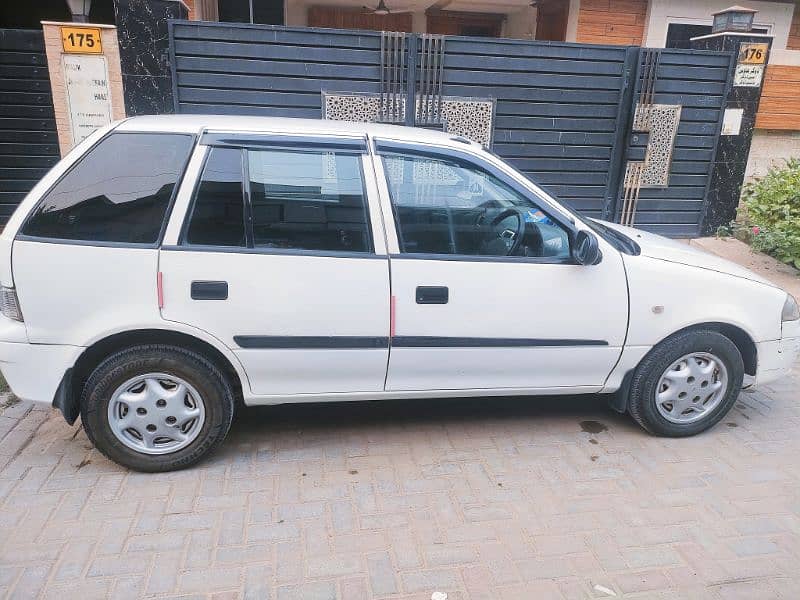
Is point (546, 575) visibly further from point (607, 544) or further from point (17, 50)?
point (17, 50)

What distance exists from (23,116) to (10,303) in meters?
4.68

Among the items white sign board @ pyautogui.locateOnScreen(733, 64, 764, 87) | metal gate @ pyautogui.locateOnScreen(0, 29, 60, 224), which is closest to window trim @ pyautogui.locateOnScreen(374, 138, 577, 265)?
metal gate @ pyautogui.locateOnScreen(0, 29, 60, 224)

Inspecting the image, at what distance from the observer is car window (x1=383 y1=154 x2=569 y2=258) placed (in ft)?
10.4

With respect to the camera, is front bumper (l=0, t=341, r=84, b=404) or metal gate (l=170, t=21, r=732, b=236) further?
metal gate (l=170, t=21, r=732, b=236)

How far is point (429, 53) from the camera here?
6.43 m

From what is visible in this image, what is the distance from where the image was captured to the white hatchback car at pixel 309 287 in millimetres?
2883

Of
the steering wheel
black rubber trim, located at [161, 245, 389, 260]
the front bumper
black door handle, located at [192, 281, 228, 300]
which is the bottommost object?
the front bumper

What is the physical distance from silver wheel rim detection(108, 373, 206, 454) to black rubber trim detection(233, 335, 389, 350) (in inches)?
15.3

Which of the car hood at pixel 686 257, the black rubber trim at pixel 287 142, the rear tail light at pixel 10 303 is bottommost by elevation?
the rear tail light at pixel 10 303

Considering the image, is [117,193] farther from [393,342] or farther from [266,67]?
[266,67]

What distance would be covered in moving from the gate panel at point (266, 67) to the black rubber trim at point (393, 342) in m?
4.07

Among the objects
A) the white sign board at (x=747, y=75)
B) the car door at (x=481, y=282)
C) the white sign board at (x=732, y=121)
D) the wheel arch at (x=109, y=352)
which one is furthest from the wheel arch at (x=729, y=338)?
the white sign board at (x=747, y=75)

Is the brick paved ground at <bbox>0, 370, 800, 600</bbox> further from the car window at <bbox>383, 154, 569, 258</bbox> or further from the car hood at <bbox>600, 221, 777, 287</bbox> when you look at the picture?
the car window at <bbox>383, 154, 569, 258</bbox>

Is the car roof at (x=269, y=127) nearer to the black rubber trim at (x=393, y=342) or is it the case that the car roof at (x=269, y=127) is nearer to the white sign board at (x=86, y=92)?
the black rubber trim at (x=393, y=342)
